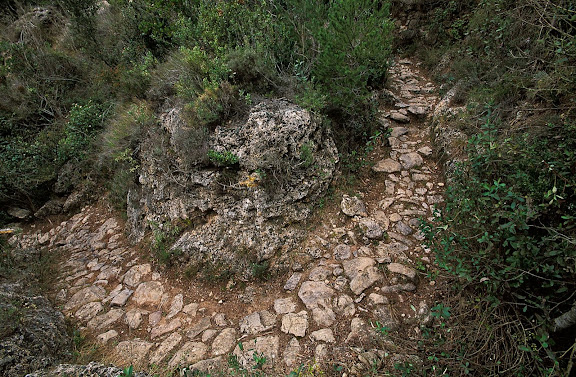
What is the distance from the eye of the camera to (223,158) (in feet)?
14.3

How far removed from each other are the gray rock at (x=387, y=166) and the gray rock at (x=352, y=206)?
2.87ft

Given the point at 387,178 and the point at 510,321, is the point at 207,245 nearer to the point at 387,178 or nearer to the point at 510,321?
the point at 387,178

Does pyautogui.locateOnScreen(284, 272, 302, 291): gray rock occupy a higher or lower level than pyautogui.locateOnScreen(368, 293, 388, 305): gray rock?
lower

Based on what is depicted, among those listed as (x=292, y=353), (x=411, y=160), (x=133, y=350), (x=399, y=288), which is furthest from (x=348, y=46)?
(x=133, y=350)

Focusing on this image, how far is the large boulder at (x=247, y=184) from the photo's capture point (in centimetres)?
432

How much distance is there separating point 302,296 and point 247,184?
175cm

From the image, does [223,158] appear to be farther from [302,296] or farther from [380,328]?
[380,328]

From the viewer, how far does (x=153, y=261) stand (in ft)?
16.0

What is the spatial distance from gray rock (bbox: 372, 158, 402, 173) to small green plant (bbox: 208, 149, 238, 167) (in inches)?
100

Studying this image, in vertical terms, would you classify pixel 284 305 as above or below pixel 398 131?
below

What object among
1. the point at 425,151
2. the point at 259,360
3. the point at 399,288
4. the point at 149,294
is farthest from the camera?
the point at 425,151

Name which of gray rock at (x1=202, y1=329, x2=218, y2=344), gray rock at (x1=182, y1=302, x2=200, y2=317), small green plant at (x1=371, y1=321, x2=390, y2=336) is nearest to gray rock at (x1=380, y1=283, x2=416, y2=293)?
small green plant at (x1=371, y1=321, x2=390, y2=336)

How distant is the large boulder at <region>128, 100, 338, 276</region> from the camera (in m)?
4.32

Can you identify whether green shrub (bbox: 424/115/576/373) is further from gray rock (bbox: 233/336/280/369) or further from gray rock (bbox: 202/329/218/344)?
gray rock (bbox: 202/329/218/344)
